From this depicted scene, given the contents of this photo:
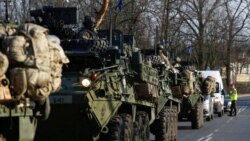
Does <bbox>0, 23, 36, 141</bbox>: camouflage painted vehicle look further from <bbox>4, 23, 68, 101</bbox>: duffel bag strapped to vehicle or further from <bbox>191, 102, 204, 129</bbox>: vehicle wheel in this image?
<bbox>191, 102, 204, 129</bbox>: vehicle wheel

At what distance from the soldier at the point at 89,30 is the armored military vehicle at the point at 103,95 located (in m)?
0.31

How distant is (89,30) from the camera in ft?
49.7

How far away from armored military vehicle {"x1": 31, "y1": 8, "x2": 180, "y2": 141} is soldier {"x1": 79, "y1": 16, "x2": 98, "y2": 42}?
31cm

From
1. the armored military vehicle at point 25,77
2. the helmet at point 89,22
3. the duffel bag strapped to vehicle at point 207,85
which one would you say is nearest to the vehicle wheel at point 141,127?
the helmet at point 89,22

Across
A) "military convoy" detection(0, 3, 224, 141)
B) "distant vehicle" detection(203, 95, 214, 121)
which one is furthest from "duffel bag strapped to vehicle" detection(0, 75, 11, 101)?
"distant vehicle" detection(203, 95, 214, 121)

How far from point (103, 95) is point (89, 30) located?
100 inches

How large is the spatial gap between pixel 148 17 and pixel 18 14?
331 inches

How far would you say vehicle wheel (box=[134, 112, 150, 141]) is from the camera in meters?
15.3

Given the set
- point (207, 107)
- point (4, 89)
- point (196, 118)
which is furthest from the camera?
point (207, 107)

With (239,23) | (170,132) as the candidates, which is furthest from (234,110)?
(239,23)

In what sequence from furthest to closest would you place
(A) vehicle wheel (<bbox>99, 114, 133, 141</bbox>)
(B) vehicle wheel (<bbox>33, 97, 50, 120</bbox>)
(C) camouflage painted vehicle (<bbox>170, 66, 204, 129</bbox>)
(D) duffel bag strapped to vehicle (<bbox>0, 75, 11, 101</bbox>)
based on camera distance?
(C) camouflage painted vehicle (<bbox>170, 66, 204, 129</bbox>) → (A) vehicle wheel (<bbox>99, 114, 133, 141</bbox>) → (B) vehicle wheel (<bbox>33, 97, 50, 120</bbox>) → (D) duffel bag strapped to vehicle (<bbox>0, 75, 11, 101</bbox>)

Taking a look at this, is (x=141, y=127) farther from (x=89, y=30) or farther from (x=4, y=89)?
(x=4, y=89)

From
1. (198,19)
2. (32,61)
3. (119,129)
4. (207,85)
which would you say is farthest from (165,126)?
(198,19)

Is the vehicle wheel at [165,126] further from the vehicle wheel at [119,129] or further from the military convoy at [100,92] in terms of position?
the vehicle wheel at [119,129]
